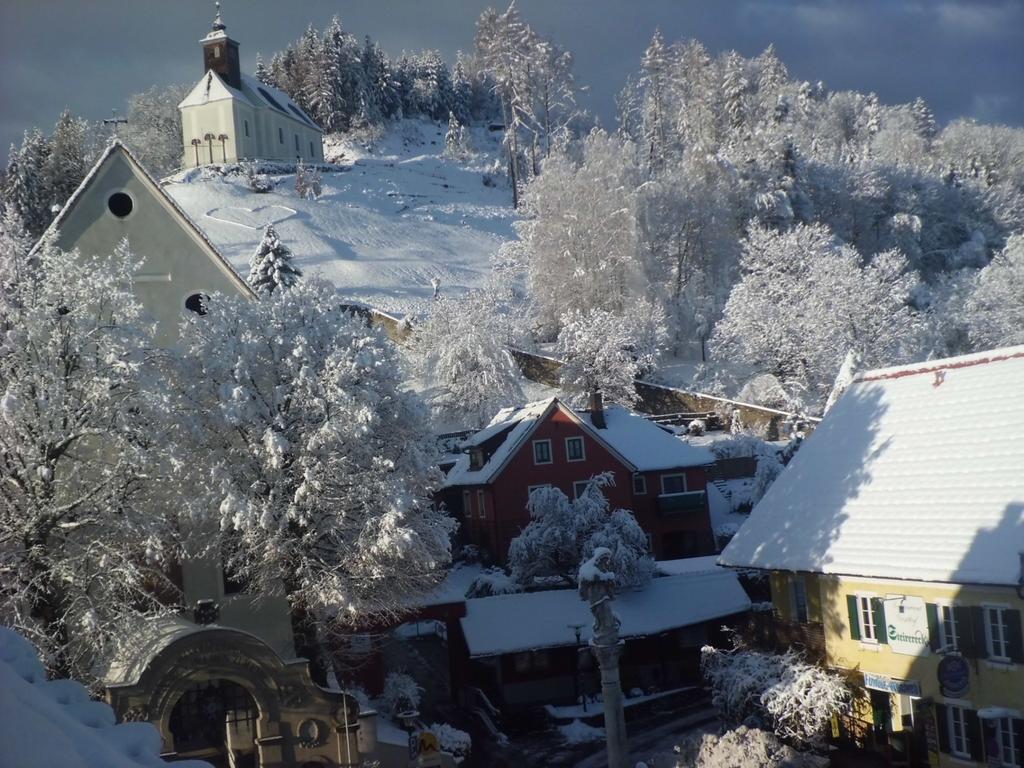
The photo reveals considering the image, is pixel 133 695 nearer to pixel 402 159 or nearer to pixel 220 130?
pixel 220 130

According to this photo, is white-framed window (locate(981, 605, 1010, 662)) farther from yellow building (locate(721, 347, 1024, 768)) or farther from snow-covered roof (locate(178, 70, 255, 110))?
snow-covered roof (locate(178, 70, 255, 110))

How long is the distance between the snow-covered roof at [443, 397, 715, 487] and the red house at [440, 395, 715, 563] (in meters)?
0.04

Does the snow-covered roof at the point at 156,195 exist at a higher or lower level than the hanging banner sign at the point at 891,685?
higher

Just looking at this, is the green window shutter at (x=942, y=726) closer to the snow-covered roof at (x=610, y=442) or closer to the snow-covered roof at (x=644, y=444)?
the snow-covered roof at (x=610, y=442)

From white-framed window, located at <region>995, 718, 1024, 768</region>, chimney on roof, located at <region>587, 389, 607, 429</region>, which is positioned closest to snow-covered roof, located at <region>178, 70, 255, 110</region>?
chimney on roof, located at <region>587, 389, 607, 429</region>

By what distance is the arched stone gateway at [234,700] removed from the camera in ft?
65.7

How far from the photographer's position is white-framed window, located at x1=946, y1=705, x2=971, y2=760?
19.9m

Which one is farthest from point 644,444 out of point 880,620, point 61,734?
point 61,734

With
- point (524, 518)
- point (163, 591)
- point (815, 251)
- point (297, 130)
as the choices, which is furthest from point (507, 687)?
point (297, 130)

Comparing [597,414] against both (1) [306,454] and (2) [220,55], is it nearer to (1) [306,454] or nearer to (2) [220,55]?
(1) [306,454]

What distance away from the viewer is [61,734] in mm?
2850

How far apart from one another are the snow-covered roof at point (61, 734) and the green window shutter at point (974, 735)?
1950 cm

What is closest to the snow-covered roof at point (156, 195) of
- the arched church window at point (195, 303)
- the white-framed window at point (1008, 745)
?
the arched church window at point (195, 303)

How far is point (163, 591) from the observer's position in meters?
24.4
